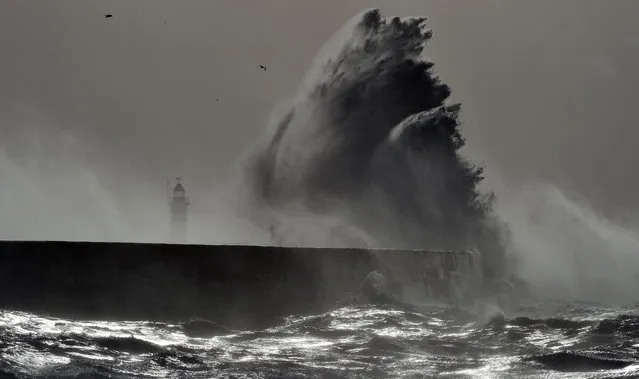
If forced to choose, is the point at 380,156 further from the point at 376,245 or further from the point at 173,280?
the point at 173,280

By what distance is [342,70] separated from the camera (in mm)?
22141

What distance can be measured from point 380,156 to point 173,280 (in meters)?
11.6

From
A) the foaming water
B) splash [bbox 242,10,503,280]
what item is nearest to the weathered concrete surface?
the foaming water

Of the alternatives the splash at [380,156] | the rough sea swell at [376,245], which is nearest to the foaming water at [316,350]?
the rough sea swell at [376,245]

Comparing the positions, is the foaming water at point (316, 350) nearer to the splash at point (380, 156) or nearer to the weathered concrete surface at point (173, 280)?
the weathered concrete surface at point (173, 280)

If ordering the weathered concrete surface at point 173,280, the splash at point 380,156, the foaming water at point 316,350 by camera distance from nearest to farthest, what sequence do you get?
the foaming water at point 316,350
the weathered concrete surface at point 173,280
the splash at point 380,156

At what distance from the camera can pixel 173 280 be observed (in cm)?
1114

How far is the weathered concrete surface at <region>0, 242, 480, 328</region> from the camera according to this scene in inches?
388

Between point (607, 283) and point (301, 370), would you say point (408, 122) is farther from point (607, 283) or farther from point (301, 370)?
point (301, 370)

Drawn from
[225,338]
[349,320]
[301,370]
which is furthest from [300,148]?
[301,370]

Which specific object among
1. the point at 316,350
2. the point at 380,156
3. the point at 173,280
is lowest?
the point at 316,350

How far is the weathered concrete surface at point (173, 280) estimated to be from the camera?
9859mm

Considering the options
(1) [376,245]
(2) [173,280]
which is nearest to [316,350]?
(2) [173,280]

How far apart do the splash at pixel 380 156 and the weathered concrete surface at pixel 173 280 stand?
7.73 metres
